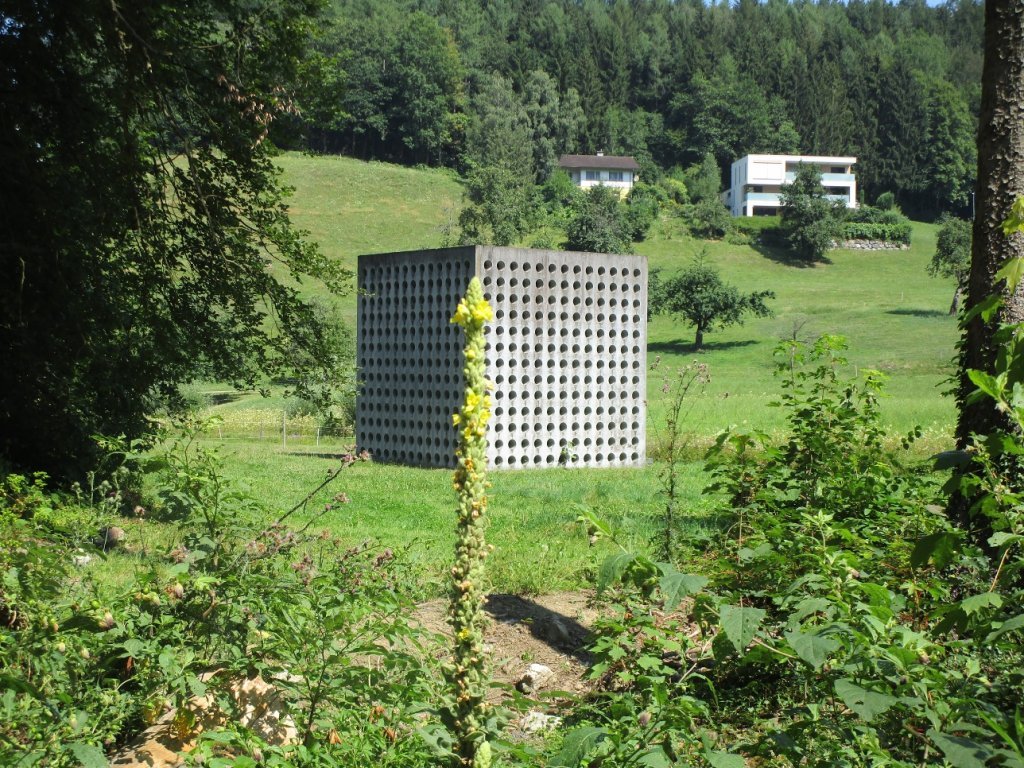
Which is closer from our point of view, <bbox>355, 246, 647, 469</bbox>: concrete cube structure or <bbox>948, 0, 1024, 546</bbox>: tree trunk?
<bbox>948, 0, 1024, 546</bbox>: tree trunk

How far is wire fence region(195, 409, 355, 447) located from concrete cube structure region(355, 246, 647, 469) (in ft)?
12.2

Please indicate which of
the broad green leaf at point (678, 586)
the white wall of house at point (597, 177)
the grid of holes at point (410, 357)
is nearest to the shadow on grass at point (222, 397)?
the grid of holes at point (410, 357)

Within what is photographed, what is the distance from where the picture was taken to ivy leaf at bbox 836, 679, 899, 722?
2.19 meters

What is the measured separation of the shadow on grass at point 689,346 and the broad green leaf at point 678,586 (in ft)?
129

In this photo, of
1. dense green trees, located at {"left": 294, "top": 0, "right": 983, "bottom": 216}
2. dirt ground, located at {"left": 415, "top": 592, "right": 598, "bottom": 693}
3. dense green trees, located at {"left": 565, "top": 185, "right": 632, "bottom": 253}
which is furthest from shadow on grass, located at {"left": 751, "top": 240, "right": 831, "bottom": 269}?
dirt ground, located at {"left": 415, "top": 592, "right": 598, "bottom": 693}

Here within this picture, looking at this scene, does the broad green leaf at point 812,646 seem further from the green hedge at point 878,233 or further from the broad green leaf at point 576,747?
the green hedge at point 878,233

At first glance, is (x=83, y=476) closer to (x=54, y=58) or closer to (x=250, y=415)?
(x=54, y=58)

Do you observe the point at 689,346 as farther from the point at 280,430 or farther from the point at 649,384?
the point at 280,430

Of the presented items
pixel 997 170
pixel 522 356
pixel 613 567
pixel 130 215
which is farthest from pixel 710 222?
pixel 613 567

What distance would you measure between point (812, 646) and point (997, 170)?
3.57 m

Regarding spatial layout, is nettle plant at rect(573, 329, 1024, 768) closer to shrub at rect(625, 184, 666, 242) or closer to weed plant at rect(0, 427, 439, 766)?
weed plant at rect(0, 427, 439, 766)

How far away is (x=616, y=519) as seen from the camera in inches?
296

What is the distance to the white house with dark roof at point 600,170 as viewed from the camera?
94.9m

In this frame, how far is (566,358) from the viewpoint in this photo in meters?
14.4
